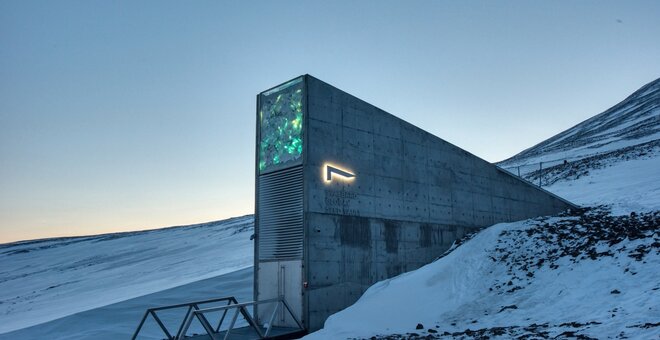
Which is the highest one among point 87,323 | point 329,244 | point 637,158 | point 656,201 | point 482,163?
point 637,158

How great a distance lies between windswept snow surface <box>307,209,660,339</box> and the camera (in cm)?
1040

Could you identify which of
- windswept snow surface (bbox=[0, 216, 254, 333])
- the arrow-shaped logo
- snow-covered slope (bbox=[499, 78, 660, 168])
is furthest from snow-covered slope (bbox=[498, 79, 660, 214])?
windswept snow surface (bbox=[0, 216, 254, 333])

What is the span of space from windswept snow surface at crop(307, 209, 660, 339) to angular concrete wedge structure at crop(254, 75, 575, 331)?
1060 millimetres

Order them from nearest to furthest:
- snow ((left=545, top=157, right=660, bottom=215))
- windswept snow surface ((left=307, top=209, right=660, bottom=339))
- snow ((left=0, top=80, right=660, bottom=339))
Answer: windswept snow surface ((left=307, top=209, right=660, bottom=339)) → snow ((left=0, top=80, right=660, bottom=339)) → snow ((left=545, top=157, right=660, bottom=215))

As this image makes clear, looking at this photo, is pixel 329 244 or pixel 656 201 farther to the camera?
pixel 656 201

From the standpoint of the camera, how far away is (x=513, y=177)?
75.9 feet

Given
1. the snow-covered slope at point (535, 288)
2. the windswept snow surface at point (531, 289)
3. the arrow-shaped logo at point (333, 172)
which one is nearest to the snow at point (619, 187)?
the snow-covered slope at point (535, 288)

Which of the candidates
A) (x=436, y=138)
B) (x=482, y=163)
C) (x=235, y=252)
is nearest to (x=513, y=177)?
(x=482, y=163)

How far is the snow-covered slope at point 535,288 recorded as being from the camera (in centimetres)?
1040

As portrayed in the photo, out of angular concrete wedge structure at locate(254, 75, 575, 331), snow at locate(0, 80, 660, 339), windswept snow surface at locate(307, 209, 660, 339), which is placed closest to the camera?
windswept snow surface at locate(307, 209, 660, 339)

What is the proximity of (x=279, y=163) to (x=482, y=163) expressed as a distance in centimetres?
1008

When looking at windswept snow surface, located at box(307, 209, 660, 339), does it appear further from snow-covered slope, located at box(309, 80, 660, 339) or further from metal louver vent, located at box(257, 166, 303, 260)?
metal louver vent, located at box(257, 166, 303, 260)

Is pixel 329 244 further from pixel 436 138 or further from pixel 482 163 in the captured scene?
pixel 482 163

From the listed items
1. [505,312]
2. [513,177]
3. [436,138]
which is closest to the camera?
[505,312]
